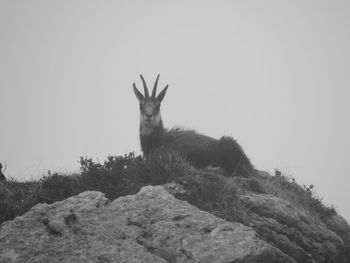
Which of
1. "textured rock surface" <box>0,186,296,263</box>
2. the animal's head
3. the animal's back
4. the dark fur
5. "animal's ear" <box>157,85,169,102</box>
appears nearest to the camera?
"textured rock surface" <box>0,186,296,263</box>

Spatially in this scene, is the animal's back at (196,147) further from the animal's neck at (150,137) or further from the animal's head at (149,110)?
the animal's head at (149,110)

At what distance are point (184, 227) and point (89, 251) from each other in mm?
1463

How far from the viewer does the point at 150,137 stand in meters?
12.8

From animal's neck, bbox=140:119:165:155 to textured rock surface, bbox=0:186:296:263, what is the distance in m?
6.26

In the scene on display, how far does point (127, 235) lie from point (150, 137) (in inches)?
291

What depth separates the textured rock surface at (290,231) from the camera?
21.1ft

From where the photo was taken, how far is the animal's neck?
41.8ft

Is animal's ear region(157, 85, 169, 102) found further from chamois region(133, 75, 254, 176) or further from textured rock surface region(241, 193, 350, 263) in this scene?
textured rock surface region(241, 193, 350, 263)

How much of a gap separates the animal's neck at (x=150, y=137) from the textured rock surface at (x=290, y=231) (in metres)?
5.23

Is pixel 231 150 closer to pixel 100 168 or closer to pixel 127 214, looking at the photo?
pixel 100 168

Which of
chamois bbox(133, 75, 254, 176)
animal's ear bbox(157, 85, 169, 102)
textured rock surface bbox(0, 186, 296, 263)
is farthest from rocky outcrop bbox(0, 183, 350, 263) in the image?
animal's ear bbox(157, 85, 169, 102)

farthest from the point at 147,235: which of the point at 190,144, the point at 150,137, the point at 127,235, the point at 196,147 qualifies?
the point at 150,137

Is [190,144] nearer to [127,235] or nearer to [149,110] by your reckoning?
[149,110]

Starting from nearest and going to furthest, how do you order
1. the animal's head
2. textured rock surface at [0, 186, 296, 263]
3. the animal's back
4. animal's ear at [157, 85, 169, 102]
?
textured rock surface at [0, 186, 296, 263] → the animal's back → the animal's head → animal's ear at [157, 85, 169, 102]
